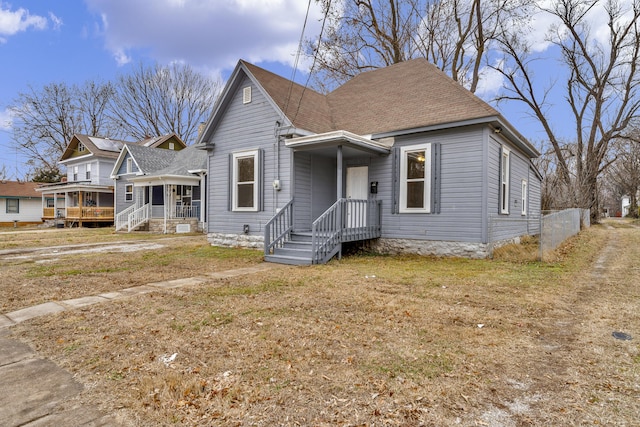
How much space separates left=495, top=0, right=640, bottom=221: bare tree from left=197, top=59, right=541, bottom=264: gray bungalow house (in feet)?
51.1

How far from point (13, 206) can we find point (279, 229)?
110 ft

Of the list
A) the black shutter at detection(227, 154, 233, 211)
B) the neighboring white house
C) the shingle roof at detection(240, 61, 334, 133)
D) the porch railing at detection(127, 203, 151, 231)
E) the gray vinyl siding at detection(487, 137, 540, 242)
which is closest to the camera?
the gray vinyl siding at detection(487, 137, 540, 242)

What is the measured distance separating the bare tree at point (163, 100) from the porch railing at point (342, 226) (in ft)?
101

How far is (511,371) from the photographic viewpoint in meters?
2.91

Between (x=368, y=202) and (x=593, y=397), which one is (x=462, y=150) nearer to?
(x=368, y=202)

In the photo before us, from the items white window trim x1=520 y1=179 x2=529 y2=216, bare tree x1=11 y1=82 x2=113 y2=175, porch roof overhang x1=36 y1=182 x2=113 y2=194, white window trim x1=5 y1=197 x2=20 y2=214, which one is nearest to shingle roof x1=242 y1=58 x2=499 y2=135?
white window trim x1=520 y1=179 x2=529 y2=216

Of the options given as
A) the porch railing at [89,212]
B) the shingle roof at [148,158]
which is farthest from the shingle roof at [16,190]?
the shingle roof at [148,158]

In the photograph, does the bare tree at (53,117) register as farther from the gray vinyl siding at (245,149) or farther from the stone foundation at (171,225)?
the gray vinyl siding at (245,149)

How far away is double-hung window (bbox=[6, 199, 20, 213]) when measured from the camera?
30.7 meters

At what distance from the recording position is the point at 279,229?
9516mm

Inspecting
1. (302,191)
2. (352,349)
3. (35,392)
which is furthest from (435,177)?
(35,392)

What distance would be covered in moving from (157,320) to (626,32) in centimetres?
3106

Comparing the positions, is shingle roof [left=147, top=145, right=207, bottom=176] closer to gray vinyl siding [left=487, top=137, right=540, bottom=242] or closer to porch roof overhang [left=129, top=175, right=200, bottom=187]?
porch roof overhang [left=129, top=175, right=200, bottom=187]

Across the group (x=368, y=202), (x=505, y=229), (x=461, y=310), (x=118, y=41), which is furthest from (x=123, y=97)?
(x=461, y=310)
